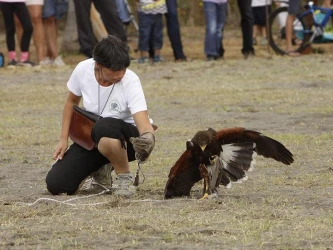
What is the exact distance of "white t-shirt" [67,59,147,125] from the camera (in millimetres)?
6840

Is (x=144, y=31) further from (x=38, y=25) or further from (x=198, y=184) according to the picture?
(x=198, y=184)

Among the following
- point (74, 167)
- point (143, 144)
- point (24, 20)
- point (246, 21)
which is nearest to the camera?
point (143, 144)

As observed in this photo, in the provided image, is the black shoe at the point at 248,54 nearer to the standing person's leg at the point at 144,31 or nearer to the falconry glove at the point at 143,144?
the standing person's leg at the point at 144,31

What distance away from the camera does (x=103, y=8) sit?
15.2 meters

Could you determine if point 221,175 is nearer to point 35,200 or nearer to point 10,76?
point 35,200

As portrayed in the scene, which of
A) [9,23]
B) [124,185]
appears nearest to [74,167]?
[124,185]

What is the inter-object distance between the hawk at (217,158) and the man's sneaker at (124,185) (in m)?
0.26

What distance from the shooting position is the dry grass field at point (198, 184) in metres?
5.61

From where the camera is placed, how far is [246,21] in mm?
16703

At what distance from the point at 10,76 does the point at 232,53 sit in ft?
15.9

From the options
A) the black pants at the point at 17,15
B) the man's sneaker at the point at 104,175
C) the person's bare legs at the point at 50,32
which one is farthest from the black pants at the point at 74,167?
the person's bare legs at the point at 50,32

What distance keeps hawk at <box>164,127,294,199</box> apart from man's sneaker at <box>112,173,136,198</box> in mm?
259

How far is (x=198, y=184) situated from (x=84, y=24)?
8.02 m

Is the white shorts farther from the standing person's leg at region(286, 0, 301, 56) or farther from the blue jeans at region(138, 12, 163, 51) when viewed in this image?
the standing person's leg at region(286, 0, 301, 56)
